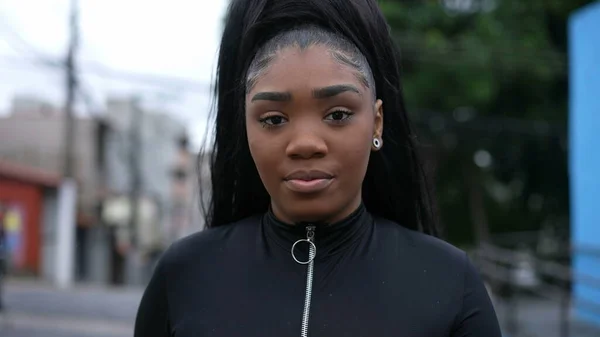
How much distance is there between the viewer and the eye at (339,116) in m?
1.56

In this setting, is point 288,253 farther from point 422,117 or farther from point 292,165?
point 422,117

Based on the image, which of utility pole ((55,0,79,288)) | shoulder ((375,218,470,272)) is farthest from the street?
shoulder ((375,218,470,272))

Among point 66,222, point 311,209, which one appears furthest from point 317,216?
point 66,222

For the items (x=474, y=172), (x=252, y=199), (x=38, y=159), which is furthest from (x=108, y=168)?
(x=252, y=199)

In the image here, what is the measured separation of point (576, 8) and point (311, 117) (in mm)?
18921

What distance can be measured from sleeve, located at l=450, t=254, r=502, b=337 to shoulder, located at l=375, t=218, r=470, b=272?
4 cm

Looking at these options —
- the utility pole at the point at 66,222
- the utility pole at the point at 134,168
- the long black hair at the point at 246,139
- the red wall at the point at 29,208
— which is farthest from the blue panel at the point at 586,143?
the utility pole at the point at 134,168

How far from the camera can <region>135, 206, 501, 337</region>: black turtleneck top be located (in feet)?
5.08

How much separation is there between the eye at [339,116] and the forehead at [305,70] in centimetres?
6

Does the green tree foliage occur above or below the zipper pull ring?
above

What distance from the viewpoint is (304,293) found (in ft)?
5.22

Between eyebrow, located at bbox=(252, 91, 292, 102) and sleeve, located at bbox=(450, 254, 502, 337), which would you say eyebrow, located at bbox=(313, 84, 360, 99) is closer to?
eyebrow, located at bbox=(252, 91, 292, 102)

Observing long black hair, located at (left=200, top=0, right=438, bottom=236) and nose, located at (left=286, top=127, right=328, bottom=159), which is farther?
long black hair, located at (left=200, top=0, right=438, bottom=236)

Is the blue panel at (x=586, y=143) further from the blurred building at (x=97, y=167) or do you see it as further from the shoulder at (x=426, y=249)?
the blurred building at (x=97, y=167)
